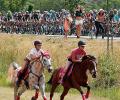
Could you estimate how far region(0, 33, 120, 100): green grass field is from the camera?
24.7m

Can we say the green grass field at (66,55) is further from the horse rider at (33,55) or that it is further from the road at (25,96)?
the horse rider at (33,55)

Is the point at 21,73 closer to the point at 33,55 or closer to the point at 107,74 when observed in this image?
the point at 33,55

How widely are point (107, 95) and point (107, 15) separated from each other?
36.2 ft

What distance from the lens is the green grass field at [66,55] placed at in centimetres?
2473

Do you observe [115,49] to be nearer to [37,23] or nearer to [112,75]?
[112,75]

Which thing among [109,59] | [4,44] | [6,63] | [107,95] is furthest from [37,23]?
[107,95]

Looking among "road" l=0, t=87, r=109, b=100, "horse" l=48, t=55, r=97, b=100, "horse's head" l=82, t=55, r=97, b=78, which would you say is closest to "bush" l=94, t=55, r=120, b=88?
"road" l=0, t=87, r=109, b=100

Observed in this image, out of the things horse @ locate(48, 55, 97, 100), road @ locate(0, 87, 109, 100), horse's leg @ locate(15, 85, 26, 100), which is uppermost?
horse @ locate(48, 55, 97, 100)

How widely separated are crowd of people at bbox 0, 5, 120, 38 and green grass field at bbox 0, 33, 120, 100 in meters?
1.20

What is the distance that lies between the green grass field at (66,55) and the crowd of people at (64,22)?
120 cm

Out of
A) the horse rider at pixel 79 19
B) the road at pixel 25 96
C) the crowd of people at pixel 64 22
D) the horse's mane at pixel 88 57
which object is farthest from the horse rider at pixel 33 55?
the horse rider at pixel 79 19

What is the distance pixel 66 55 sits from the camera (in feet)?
99.5

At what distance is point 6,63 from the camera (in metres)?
29.5

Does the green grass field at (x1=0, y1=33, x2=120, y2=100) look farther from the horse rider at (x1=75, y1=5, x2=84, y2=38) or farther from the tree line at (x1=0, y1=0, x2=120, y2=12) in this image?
the tree line at (x1=0, y1=0, x2=120, y2=12)
